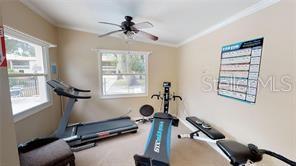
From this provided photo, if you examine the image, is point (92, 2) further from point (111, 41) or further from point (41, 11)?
point (111, 41)

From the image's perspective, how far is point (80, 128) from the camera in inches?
116

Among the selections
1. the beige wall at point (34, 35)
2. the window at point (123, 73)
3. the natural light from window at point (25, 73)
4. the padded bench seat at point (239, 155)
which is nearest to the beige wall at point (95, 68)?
the window at point (123, 73)

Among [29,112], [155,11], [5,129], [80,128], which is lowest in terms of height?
[80,128]

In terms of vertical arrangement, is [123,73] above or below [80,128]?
above

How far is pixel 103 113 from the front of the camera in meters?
3.69

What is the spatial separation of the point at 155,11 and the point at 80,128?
9.04 feet

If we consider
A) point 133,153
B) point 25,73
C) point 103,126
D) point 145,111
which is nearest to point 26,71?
point 25,73

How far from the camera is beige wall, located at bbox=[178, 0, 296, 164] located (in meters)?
1.42

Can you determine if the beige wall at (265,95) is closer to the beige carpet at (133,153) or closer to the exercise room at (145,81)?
the exercise room at (145,81)

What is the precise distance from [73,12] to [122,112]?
2581mm

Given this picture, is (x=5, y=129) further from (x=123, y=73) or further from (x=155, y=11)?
(x=123, y=73)

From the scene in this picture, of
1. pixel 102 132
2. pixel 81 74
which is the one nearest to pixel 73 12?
pixel 81 74

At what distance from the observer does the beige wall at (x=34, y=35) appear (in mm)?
1893

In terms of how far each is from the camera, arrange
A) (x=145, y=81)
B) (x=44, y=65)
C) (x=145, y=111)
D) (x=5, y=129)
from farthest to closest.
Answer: (x=145, y=81) < (x=145, y=111) < (x=44, y=65) < (x=5, y=129)
